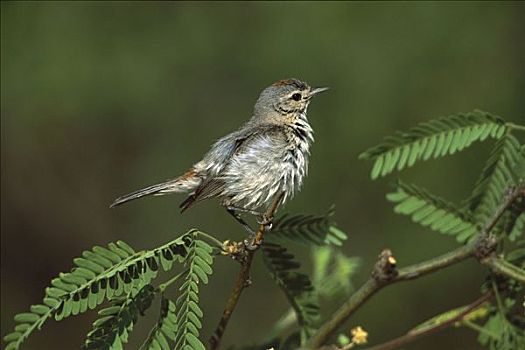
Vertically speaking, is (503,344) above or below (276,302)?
below

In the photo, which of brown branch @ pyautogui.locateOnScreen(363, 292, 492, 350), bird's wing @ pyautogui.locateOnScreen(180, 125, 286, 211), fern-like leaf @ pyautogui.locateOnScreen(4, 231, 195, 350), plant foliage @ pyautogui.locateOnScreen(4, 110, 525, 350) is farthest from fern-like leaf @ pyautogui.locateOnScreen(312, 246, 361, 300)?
fern-like leaf @ pyautogui.locateOnScreen(4, 231, 195, 350)

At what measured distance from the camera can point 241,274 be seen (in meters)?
2.01

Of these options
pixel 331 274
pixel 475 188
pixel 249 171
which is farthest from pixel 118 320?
pixel 249 171

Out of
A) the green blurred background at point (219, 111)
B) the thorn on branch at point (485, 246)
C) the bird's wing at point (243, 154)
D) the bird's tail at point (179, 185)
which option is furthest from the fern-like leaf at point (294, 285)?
the green blurred background at point (219, 111)

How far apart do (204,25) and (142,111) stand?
965mm

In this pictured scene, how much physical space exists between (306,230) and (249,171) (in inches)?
42.7

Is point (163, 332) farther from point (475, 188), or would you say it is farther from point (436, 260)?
point (475, 188)

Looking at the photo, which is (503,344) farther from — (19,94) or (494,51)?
(19,94)

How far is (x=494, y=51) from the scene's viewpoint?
263 inches

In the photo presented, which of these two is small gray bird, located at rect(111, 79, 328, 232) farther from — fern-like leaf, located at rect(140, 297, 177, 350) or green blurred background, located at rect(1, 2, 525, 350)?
green blurred background, located at rect(1, 2, 525, 350)

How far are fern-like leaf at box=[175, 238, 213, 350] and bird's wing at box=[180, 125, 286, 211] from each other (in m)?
1.54

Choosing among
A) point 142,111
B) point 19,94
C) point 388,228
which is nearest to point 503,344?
point 388,228

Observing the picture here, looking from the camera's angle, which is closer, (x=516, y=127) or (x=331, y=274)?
(x=516, y=127)

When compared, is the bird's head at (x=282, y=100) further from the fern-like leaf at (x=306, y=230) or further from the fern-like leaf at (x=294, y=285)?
the fern-like leaf at (x=294, y=285)
